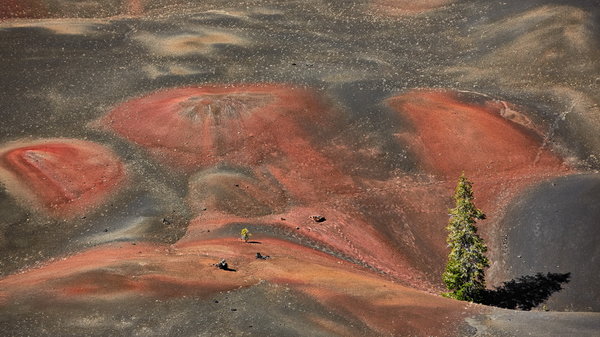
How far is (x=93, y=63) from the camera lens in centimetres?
4988

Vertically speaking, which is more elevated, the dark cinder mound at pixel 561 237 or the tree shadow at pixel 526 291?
the dark cinder mound at pixel 561 237

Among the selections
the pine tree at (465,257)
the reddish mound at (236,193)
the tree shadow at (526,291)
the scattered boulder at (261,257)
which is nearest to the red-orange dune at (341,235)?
the reddish mound at (236,193)

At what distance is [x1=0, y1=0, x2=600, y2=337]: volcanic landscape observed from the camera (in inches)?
1043

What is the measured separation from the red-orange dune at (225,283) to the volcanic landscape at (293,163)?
0.41 ft

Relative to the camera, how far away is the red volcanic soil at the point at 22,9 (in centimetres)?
5628

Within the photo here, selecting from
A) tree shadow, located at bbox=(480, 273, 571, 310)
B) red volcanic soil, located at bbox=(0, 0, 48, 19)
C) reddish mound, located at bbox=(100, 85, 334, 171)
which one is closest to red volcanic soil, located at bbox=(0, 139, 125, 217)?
reddish mound, located at bbox=(100, 85, 334, 171)

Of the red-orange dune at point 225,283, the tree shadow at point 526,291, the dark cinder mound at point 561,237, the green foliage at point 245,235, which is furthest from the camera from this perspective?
the tree shadow at point 526,291

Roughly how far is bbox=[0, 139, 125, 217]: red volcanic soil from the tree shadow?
1995cm

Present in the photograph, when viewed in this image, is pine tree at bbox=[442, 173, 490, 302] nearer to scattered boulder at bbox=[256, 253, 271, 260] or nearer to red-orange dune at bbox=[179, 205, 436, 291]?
red-orange dune at bbox=[179, 205, 436, 291]

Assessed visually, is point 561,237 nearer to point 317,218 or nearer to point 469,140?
point 469,140

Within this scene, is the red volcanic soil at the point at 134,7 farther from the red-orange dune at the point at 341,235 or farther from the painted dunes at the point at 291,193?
the red-orange dune at the point at 341,235

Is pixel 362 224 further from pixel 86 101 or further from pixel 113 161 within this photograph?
pixel 86 101

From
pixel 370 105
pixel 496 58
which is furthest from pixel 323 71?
pixel 496 58

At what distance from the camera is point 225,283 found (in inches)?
1069
